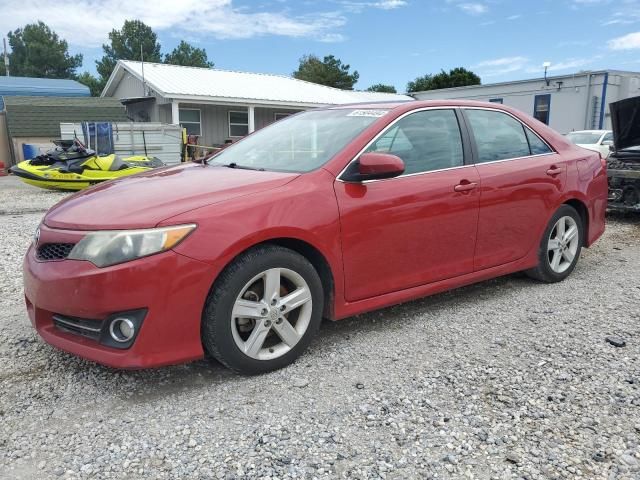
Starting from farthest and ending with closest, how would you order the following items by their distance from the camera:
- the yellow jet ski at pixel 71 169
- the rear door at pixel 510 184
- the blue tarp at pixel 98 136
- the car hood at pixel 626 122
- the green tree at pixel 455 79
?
the green tree at pixel 455 79 → the blue tarp at pixel 98 136 → the yellow jet ski at pixel 71 169 → the car hood at pixel 626 122 → the rear door at pixel 510 184

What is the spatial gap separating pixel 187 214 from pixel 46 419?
1.18 meters

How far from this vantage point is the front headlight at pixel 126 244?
2557 mm

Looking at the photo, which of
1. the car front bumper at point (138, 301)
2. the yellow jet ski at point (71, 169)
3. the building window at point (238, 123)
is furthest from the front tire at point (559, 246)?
the building window at point (238, 123)

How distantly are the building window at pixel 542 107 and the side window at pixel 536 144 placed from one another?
21158mm

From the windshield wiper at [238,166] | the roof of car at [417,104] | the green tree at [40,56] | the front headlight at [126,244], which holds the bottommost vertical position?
the front headlight at [126,244]

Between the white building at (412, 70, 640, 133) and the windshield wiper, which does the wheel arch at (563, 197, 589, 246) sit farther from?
the white building at (412, 70, 640, 133)

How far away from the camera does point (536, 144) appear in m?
4.50

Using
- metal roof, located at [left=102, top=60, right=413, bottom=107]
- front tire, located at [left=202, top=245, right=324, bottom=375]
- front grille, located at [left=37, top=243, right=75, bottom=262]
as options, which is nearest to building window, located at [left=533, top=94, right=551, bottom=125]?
metal roof, located at [left=102, top=60, right=413, bottom=107]

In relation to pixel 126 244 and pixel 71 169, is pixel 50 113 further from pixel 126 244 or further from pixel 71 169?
pixel 126 244

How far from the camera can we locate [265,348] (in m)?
3.03

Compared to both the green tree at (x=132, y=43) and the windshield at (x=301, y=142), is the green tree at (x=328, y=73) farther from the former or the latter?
the windshield at (x=301, y=142)

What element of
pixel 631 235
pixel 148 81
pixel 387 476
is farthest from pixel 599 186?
pixel 148 81

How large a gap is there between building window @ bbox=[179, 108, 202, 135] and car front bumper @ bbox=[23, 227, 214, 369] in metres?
19.0

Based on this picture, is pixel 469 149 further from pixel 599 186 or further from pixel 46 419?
pixel 46 419
